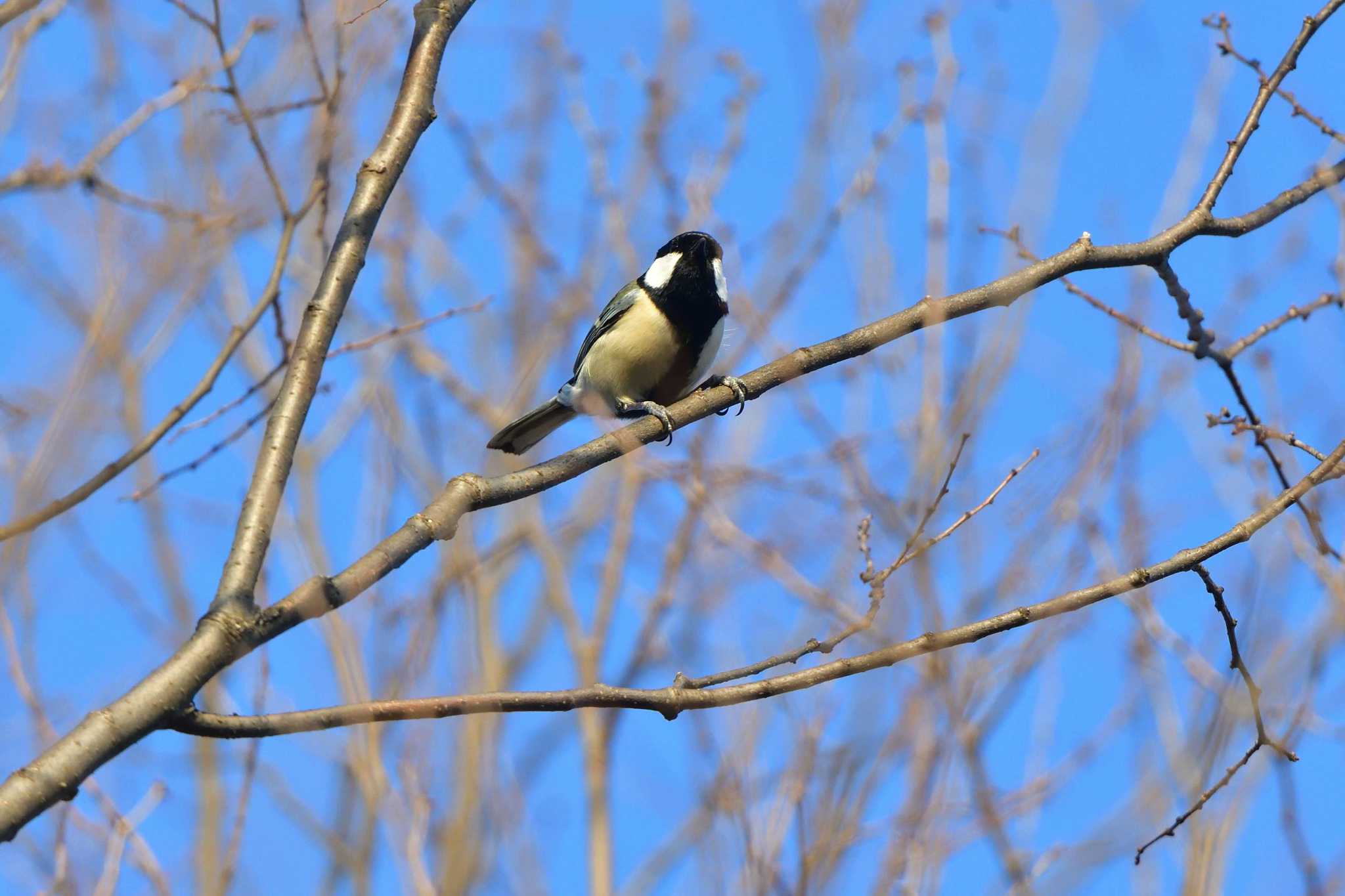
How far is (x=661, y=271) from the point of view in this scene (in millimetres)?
5387

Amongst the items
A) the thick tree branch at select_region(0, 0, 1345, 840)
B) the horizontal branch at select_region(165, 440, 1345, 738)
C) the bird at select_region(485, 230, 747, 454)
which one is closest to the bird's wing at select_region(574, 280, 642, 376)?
the bird at select_region(485, 230, 747, 454)

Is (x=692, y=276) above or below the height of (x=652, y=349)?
above

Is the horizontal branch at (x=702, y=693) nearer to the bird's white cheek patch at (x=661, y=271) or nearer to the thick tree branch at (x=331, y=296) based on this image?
the thick tree branch at (x=331, y=296)

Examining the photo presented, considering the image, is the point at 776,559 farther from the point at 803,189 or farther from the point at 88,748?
the point at 88,748

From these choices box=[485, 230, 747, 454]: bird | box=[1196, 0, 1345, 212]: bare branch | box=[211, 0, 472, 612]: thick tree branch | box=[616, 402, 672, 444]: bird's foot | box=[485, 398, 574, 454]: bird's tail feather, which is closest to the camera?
box=[211, 0, 472, 612]: thick tree branch

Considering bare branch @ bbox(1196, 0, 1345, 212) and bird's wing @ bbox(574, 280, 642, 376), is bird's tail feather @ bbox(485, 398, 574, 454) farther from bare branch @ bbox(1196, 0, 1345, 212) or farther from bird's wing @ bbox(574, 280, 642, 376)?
bare branch @ bbox(1196, 0, 1345, 212)

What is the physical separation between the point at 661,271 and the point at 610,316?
28 cm

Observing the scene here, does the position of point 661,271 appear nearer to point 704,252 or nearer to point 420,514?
point 704,252

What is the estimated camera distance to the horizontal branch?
2221 millimetres

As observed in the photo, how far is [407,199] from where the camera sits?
7820mm

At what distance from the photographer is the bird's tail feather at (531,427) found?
17.2 feet

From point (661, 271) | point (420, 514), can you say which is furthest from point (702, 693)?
point (661, 271)

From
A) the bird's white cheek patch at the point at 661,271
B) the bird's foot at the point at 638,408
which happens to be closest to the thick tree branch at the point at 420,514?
the bird's foot at the point at 638,408

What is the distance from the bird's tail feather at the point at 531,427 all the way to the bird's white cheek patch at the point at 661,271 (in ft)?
2.09
